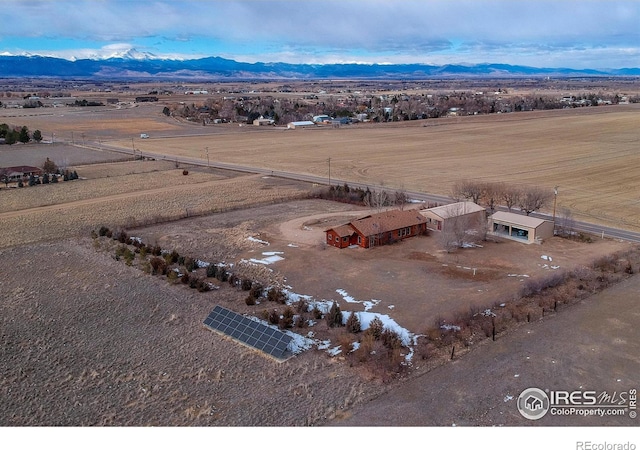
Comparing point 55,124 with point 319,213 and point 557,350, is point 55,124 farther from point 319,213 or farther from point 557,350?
point 557,350

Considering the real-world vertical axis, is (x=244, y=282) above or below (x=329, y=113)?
below

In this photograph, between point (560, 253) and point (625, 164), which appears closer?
point (560, 253)

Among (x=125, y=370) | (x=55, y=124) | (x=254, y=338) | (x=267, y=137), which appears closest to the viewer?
(x=125, y=370)

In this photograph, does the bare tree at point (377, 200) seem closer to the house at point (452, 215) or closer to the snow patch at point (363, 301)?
the house at point (452, 215)

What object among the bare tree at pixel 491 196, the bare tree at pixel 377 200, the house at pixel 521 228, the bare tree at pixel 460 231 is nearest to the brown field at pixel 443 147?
the bare tree at pixel 491 196

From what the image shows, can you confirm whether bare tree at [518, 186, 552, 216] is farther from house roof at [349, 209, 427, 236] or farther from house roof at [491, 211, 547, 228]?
house roof at [349, 209, 427, 236]

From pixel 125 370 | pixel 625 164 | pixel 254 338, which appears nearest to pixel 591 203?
pixel 625 164

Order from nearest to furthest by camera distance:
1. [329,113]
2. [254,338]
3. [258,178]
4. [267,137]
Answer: [254,338]
[258,178]
[267,137]
[329,113]

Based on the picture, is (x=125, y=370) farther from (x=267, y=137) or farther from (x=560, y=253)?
(x=267, y=137)

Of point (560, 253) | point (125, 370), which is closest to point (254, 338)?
point (125, 370)
